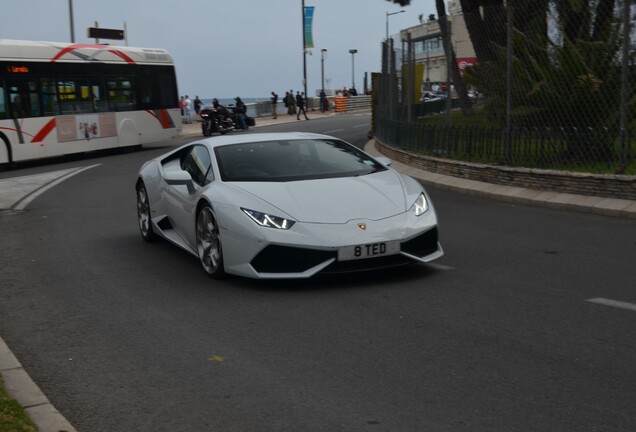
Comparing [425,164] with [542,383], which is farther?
[425,164]

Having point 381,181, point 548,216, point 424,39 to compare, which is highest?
point 424,39

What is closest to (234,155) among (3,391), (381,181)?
(381,181)

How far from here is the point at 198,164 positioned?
878cm

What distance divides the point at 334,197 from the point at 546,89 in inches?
287

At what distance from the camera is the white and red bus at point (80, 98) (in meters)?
23.0

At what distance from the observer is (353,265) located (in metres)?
7.14

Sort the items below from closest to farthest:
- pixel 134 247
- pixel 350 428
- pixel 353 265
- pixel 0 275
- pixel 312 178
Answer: pixel 350 428, pixel 353 265, pixel 312 178, pixel 0 275, pixel 134 247

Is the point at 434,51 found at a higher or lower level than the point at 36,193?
higher

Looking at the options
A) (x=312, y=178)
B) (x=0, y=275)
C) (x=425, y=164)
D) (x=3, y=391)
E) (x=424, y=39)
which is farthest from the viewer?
(x=424, y=39)

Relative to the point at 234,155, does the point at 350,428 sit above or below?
Answer: below

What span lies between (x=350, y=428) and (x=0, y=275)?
550 centimetres

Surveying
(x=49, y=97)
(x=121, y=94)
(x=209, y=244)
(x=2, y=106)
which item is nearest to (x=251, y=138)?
(x=209, y=244)

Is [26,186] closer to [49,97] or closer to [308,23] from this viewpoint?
[49,97]

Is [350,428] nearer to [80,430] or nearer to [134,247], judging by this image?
[80,430]
